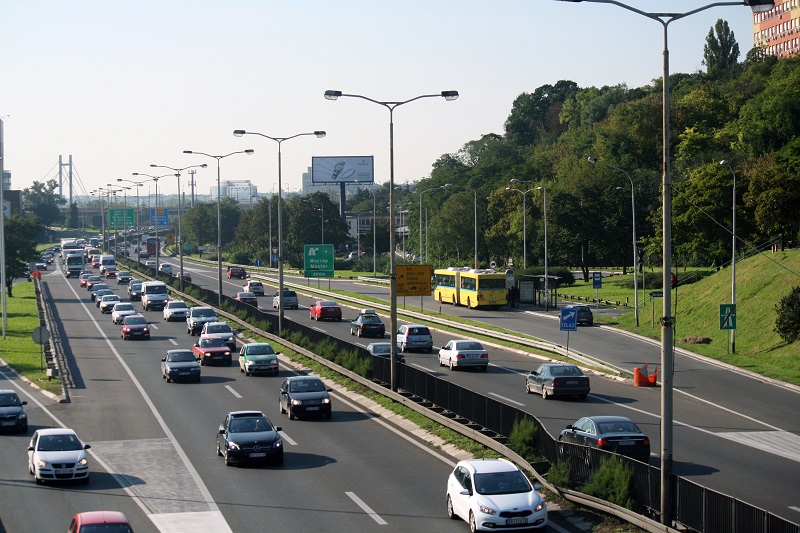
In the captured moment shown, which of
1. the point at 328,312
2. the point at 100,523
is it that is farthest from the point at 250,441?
the point at 328,312

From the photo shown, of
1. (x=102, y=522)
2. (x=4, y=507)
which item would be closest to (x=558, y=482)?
(x=102, y=522)

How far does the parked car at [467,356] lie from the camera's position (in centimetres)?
4388

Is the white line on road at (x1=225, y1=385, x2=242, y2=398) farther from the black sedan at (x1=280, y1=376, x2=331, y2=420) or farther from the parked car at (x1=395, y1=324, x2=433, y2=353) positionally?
the parked car at (x1=395, y1=324, x2=433, y2=353)

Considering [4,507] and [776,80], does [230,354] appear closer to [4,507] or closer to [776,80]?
[4,507]

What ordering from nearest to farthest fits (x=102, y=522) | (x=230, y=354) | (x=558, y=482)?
(x=102, y=522) < (x=558, y=482) < (x=230, y=354)

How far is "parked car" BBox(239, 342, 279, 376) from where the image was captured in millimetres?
43781

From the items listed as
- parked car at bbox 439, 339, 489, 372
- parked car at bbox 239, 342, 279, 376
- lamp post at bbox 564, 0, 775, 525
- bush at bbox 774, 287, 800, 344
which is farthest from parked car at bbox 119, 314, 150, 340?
lamp post at bbox 564, 0, 775, 525

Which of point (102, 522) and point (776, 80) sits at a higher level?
point (776, 80)

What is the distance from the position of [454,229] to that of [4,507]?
281 ft

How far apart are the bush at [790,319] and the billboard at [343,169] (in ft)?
379

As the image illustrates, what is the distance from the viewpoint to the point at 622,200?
93.4m

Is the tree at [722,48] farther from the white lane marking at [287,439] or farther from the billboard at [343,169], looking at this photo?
the white lane marking at [287,439]

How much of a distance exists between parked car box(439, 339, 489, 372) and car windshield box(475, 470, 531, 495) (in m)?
24.3

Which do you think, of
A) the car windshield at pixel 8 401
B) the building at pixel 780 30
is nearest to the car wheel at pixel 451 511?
the car windshield at pixel 8 401
